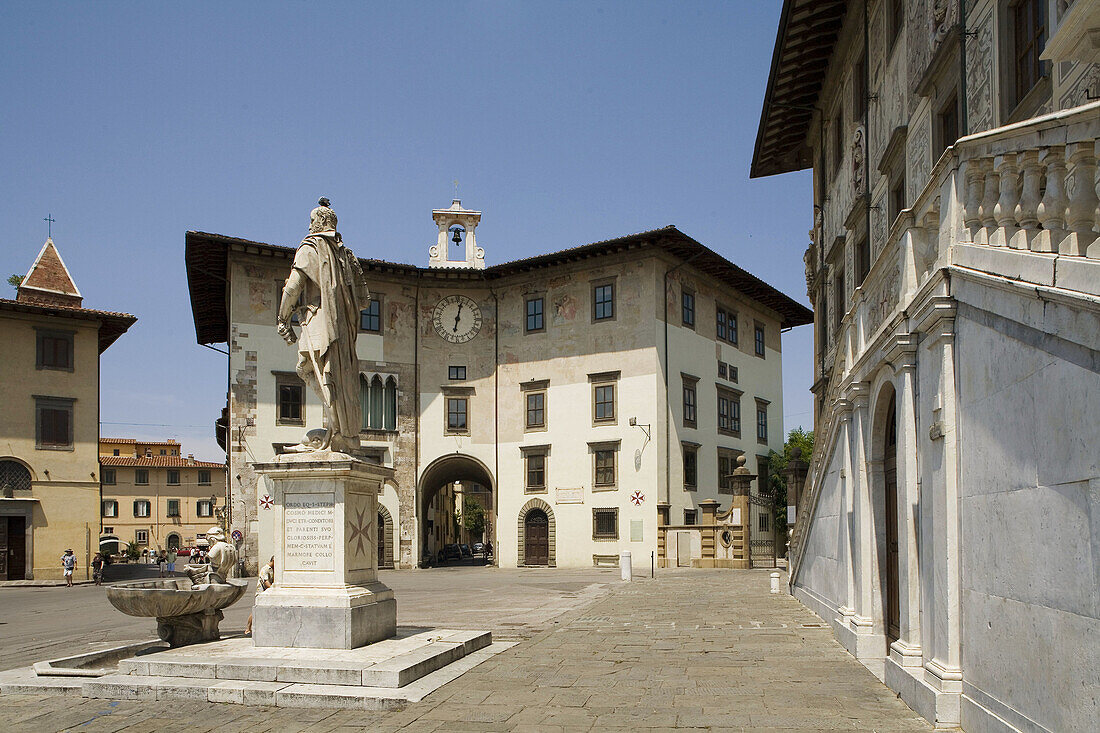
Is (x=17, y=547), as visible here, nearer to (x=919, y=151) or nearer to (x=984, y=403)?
(x=919, y=151)

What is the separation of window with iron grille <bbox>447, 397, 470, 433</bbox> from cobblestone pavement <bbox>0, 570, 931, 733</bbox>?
2681cm

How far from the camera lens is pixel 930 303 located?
6.79 metres

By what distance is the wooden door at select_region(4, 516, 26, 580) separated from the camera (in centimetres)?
3494


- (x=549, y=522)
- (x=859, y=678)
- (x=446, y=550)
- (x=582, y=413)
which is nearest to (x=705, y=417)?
(x=582, y=413)

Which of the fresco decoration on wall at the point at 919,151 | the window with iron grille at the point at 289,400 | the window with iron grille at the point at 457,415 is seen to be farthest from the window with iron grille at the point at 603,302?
the fresco decoration on wall at the point at 919,151

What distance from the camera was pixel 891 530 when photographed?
970cm

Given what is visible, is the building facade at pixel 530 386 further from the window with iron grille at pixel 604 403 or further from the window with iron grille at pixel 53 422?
the window with iron grille at pixel 53 422

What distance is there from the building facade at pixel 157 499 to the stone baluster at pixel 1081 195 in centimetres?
7242

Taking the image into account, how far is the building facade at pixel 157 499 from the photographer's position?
235ft

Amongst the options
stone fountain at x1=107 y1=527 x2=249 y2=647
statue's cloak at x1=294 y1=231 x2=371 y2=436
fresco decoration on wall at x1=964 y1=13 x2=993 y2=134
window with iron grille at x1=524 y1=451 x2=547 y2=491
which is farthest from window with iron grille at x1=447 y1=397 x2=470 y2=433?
fresco decoration on wall at x1=964 y1=13 x2=993 y2=134

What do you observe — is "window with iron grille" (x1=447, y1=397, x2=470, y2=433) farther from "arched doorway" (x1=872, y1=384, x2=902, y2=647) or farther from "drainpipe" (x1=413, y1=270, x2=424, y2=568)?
"arched doorway" (x1=872, y1=384, x2=902, y2=647)

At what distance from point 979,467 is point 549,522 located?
3169 centimetres

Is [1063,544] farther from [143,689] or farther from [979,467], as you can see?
[143,689]

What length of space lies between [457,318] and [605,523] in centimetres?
1102
